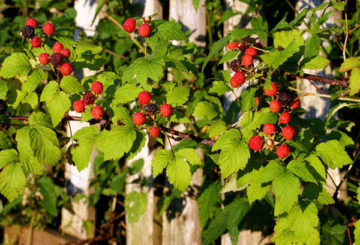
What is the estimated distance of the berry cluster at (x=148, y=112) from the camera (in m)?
1.20

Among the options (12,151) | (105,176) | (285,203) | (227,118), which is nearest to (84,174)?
(105,176)

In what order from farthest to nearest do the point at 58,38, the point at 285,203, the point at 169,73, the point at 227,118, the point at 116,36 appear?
the point at 116,36, the point at 169,73, the point at 227,118, the point at 58,38, the point at 285,203

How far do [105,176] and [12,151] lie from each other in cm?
116

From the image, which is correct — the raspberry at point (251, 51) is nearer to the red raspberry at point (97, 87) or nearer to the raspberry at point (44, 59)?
the red raspberry at point (97, 87)

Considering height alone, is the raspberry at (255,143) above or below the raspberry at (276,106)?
below

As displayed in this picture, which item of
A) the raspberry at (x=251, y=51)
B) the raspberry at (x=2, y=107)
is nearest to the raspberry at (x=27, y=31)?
the raspberry at (x=2, y=107)

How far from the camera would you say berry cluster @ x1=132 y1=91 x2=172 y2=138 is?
120 centimetres

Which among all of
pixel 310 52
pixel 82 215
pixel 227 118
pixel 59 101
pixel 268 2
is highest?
pixel 268 2

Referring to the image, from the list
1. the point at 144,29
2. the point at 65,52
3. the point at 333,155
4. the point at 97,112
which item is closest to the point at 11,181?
the point at 97,112

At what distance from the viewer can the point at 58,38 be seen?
135cm

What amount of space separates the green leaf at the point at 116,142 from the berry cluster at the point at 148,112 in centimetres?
5

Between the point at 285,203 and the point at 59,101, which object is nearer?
the point at 285,203

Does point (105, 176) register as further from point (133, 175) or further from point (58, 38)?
point (58, 38)

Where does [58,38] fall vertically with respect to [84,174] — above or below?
above
